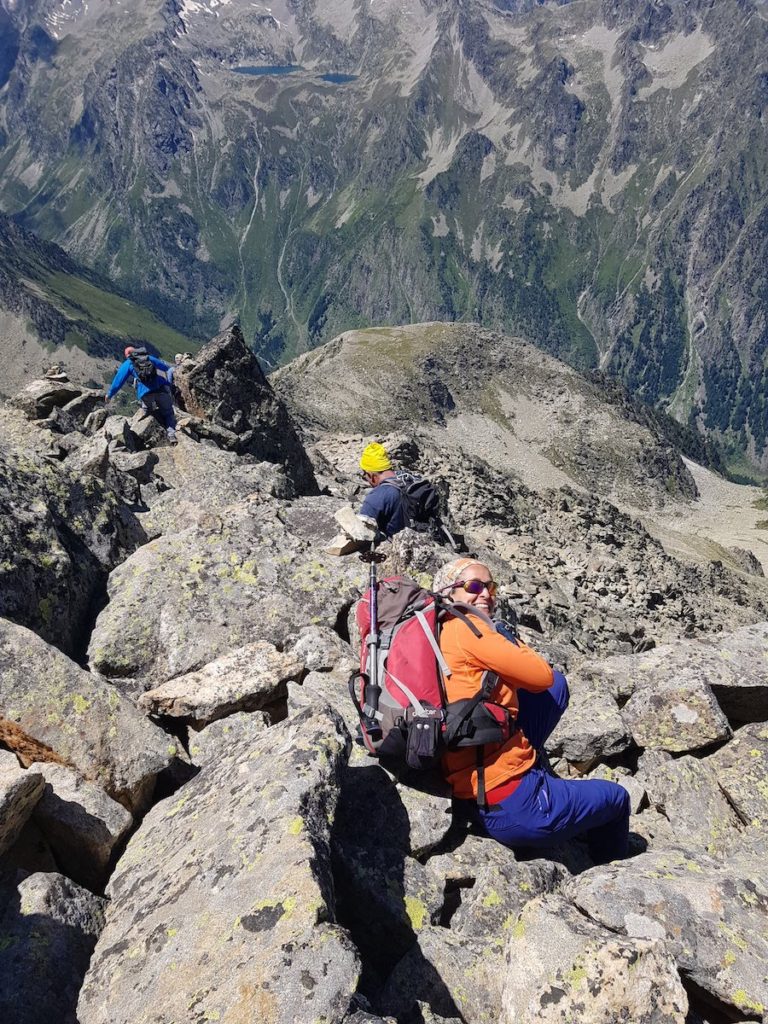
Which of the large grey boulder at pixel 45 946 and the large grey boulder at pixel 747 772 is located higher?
the large grey boulder at pixel 45 946

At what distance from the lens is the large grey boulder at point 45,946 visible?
243 inches

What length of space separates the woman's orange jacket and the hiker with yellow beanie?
8155 mm

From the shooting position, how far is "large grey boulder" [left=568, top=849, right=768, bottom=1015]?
262 inches

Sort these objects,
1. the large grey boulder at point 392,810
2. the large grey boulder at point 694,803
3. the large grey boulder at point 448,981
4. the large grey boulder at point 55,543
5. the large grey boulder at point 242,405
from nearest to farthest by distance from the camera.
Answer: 1. the large grey boulder at point 448,981
2. the large grey boulder at point 392,810
3. the large grey boulder at point 694,803
4. the large grey boulder at point 55,543
5. the large grey boulder at point 242,405

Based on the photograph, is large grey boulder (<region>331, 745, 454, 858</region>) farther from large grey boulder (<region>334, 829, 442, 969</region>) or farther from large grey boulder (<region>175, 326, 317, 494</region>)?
large grey boulder (<region>175, 326, 317, 494</region>)

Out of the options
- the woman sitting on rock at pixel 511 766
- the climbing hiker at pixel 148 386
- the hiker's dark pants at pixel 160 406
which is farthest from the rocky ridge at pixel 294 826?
the climbing hiker at pixel 148 386

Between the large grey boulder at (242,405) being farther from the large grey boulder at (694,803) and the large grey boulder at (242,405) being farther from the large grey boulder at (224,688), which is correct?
the large grey boulder at (694,803)

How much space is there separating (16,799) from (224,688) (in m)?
3.93

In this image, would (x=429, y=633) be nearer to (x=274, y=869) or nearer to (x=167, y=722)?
(x=274, y=869)

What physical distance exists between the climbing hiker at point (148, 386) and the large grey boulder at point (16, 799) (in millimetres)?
20075

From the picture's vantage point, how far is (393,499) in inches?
665

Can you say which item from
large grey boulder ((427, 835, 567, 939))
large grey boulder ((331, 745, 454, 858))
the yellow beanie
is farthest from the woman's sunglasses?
the yellow beanie

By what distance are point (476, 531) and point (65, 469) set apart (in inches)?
1293

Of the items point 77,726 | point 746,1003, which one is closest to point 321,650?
point 77,726
